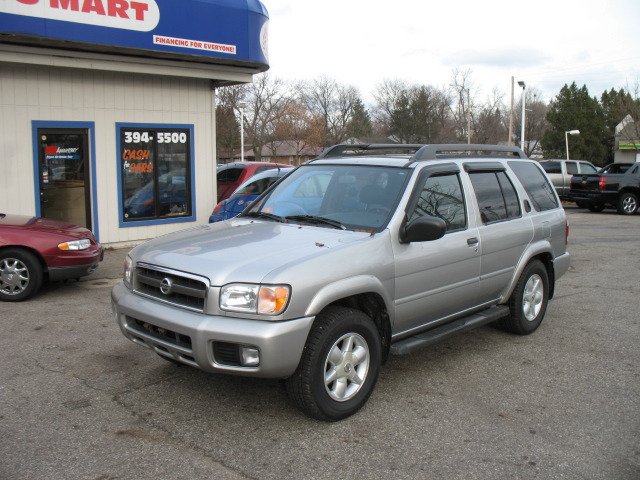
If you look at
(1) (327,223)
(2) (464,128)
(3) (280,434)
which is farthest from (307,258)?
(2) (464,128)

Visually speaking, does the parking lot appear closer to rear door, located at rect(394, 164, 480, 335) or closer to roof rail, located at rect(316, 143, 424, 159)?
rear door, located at rect(394, 164, 480, 335)

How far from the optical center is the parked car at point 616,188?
64.1 ft

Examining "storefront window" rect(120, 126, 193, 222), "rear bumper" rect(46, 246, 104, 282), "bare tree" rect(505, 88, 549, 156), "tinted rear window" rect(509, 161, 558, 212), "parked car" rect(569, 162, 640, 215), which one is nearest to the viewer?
"tinted rear window" rect(509, 161, 558, 212)

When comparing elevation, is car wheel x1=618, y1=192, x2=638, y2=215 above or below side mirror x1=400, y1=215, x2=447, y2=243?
below

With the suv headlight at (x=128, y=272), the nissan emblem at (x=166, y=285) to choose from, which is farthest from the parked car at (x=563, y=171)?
the nissan emblem at (x=166, y=285)

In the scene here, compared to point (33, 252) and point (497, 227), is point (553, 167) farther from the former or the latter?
point (33, 252)

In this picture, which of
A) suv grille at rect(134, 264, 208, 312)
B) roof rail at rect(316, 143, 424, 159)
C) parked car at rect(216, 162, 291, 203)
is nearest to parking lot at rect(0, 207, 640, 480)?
suv grille at rect(134, 264, 208, 312)

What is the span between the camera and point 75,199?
35.8ft

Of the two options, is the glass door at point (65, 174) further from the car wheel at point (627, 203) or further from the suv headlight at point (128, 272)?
the car wheel at point (627, 203)

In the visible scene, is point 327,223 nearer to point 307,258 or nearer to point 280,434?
point 307,258

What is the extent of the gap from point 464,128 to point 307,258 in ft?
192

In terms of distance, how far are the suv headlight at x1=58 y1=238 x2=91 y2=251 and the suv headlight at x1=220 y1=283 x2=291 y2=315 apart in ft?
14.6

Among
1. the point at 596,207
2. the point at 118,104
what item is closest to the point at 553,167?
the point at 596,207

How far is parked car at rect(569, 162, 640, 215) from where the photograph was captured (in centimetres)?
1953
